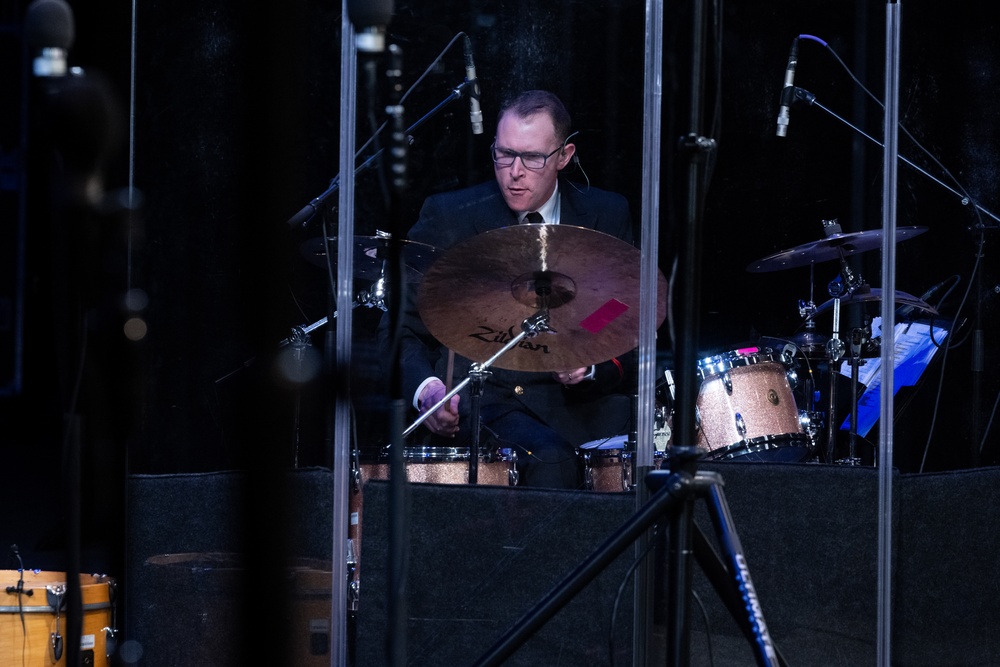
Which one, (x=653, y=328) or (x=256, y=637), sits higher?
(x=653, y=328)

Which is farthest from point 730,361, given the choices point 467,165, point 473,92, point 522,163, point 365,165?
point 365,165

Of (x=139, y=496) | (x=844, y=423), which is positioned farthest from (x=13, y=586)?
(x=844, y=423)

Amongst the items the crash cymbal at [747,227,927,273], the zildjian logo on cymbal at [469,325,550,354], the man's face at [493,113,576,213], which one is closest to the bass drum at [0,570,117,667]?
the zildjian logo on cymbal at [469,325,550,354]

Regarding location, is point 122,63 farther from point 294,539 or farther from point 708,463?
point 294,539

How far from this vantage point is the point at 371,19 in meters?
1.39

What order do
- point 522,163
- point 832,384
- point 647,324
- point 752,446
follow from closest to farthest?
point 647,324, point 522,163, point 752,446, point 832,384

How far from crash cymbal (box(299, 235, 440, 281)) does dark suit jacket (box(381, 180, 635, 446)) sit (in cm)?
9

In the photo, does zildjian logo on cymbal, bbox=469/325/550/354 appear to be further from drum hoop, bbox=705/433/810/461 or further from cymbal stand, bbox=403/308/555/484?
drum hoop, bbox=705/433/810/461

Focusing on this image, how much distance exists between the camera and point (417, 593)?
2.64 metres

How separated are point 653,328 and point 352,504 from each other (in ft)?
2.97

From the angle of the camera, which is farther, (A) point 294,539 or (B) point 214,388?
(B) point 214,388

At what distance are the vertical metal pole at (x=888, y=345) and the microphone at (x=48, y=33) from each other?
2.05m

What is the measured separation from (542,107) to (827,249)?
4.07 ft

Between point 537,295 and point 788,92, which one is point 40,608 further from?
point 788,92
